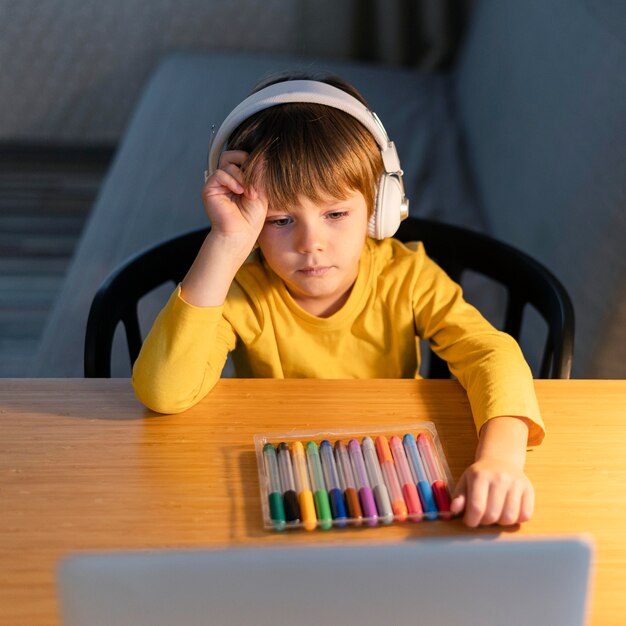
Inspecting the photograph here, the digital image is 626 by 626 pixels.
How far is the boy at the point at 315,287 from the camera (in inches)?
38.0

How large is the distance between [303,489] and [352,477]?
5 cm

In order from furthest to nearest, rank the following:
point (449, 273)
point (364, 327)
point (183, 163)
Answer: point (183, 163), point (449, 273), point (364, 327)

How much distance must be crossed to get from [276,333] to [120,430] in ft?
0.97

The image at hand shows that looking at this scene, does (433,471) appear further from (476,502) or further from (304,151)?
(304,151)

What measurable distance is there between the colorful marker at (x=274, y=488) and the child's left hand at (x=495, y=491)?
6.4 inches

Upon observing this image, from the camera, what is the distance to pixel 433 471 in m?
0.87

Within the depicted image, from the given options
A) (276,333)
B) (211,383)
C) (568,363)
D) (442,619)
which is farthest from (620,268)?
(442,619)

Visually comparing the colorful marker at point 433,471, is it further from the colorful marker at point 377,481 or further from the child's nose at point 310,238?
the child's nose at point 310,238

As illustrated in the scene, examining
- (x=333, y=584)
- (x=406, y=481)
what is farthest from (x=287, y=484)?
(x=333, y=584)

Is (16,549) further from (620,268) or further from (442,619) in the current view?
(620,268)

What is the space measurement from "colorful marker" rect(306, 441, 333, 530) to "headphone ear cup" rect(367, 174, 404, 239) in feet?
1.03

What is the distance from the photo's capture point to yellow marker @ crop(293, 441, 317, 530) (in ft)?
2.64

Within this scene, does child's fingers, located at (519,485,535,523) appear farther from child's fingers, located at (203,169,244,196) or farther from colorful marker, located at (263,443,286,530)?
child's fingers, located at (203,169,244,196)

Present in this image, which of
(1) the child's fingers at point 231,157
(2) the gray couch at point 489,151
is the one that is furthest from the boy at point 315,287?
(2) the gray couch at point 489,151
